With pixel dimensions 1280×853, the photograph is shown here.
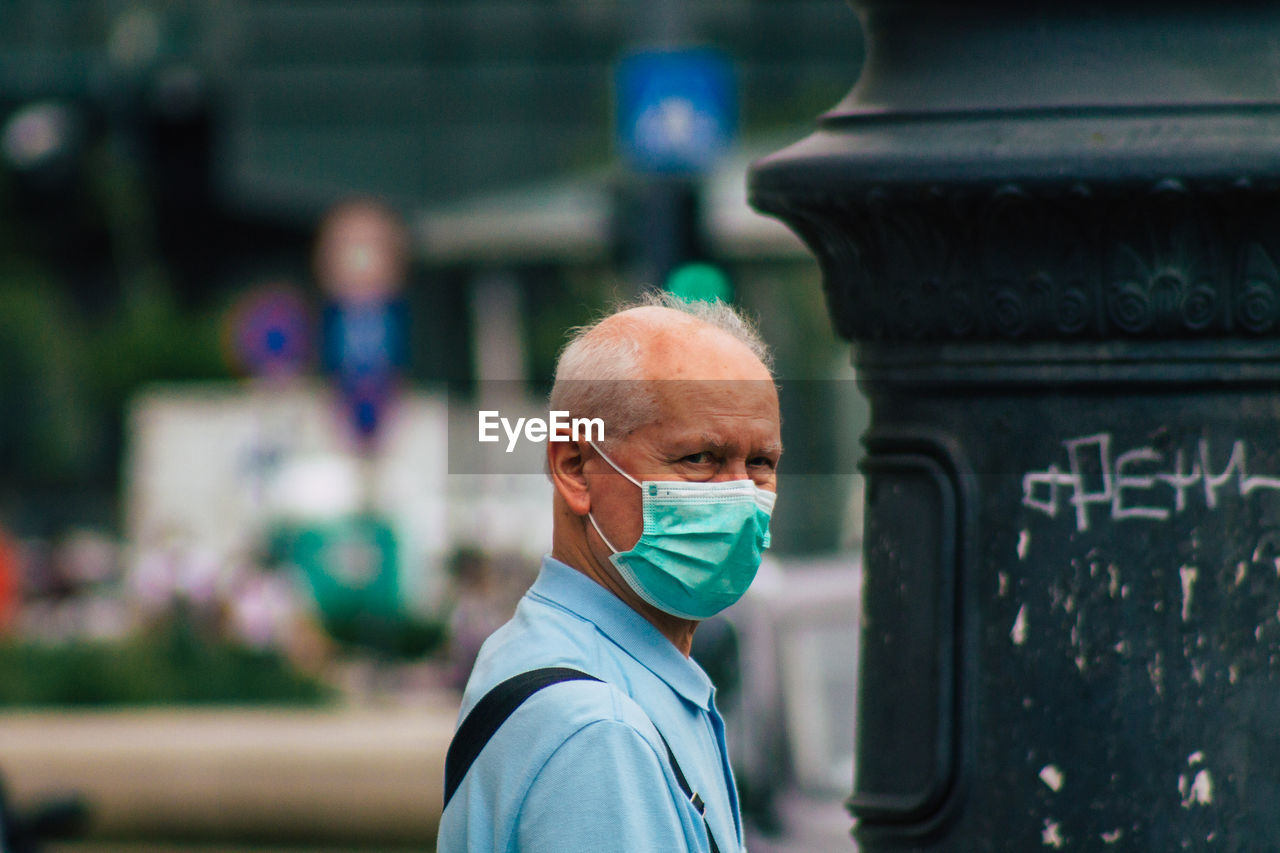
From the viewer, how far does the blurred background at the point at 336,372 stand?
7.66 m

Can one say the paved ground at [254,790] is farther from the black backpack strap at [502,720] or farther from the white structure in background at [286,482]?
the white structure in background at [286,482]

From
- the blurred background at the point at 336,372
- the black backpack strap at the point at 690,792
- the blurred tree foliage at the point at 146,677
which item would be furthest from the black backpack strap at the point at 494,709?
the blurred tree foliage at the point at 146,677

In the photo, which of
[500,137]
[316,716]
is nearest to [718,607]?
[316,716]

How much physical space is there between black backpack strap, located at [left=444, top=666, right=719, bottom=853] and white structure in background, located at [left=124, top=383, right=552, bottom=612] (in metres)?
16.3

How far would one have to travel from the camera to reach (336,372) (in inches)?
471

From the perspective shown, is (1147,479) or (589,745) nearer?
(589,745)

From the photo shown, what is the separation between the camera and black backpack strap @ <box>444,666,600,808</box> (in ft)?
7.09

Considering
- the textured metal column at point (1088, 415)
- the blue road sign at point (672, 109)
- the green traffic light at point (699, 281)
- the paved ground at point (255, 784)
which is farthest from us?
the paved ground at point (255, 784)

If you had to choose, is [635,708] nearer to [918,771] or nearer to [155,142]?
[918,771]

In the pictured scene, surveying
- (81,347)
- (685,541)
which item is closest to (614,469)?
(685,541)

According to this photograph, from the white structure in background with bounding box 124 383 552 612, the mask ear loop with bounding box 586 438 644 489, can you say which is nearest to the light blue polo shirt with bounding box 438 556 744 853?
the mask ear loop with bounding box 586 438 644 489

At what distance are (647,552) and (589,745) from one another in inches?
11.9

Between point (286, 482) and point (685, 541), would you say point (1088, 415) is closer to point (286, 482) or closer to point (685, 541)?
point (685, 541)

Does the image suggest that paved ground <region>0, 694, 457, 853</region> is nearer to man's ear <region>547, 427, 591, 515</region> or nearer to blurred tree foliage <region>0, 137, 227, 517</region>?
man's ear <region>547, 427, 591, 515</region>
